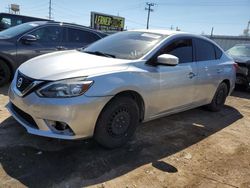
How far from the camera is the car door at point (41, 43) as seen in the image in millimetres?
6285

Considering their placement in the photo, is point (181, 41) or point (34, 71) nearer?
point (34, 71)

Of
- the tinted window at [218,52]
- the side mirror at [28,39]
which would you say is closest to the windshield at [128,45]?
the tinted window at [218,52]

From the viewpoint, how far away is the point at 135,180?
311cm

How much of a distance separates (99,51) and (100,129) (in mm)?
1443

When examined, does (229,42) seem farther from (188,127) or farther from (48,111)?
(48,111)

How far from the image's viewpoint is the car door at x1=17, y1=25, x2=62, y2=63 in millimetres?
6285

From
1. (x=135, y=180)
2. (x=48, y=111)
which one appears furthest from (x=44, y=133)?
(x=135, y=180)

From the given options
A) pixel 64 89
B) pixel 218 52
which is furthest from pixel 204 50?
pixel 64 89

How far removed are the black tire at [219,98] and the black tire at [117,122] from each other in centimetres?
264

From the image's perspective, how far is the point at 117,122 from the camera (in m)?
3.66

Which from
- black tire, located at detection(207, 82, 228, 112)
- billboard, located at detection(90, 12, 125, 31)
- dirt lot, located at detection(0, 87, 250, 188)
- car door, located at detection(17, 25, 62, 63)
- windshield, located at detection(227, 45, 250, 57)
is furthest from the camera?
billboard, located at detection(90, 12, 125, 31)

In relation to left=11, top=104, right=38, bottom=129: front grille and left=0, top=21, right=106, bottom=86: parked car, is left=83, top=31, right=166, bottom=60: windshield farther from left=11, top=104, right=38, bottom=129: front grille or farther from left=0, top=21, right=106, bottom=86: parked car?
left=0, top=21, right=106, bottom=86: parked car

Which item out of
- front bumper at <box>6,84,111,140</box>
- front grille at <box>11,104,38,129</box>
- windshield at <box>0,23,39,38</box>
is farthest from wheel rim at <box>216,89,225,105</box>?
windshield at <box>0,23,39,38</box>

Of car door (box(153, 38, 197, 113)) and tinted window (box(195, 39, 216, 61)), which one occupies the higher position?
tinted window (box(195, 39, 216, 61))
